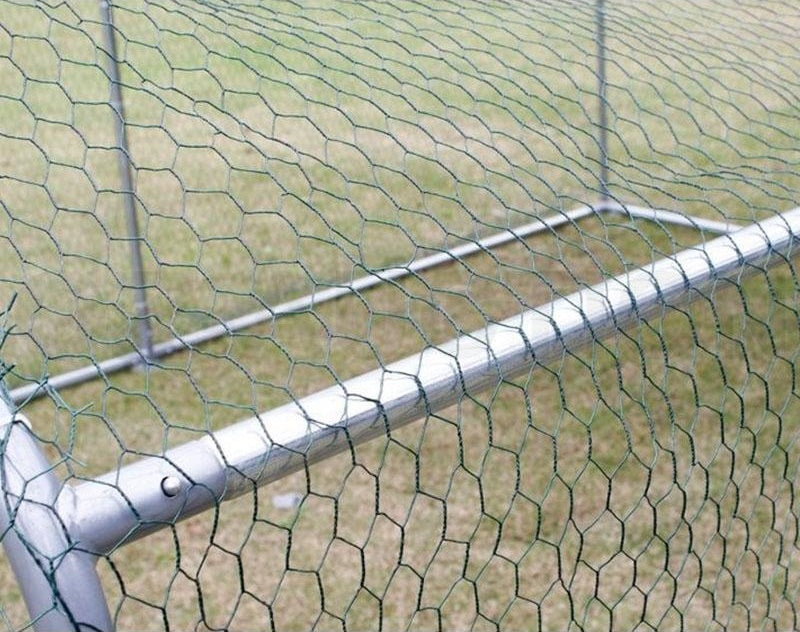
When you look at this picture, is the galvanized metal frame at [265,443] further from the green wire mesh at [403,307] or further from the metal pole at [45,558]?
the green wire mesh at [403,307]

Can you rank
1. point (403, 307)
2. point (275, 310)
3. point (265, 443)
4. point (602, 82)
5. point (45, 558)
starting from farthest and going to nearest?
point (403, 307) < point (275, 310) < point (602, 82) < point (265, 443) < point (45, 558)

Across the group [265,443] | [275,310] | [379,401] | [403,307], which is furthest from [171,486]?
[403,307]

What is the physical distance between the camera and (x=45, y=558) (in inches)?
28.5

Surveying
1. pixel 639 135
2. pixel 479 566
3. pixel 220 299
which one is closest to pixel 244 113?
pixel 220 299

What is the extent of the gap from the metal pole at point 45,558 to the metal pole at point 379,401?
0.01 meters

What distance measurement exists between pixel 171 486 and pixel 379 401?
0.20 metres

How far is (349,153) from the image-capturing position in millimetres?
4070

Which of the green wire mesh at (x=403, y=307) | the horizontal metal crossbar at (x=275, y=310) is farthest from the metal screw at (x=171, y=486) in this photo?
the horizontal metal crossbar at (x=275, y=310)

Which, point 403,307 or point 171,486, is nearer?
point 171,486

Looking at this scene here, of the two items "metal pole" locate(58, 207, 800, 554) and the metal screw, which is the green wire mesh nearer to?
"metal pole" locate(58, 207, 800, 554)

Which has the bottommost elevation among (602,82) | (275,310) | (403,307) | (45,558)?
(403,307)

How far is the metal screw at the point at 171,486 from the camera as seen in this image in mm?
778

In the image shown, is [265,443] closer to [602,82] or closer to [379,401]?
[379,401]

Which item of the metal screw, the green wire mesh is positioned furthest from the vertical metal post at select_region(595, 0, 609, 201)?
the metal screw
